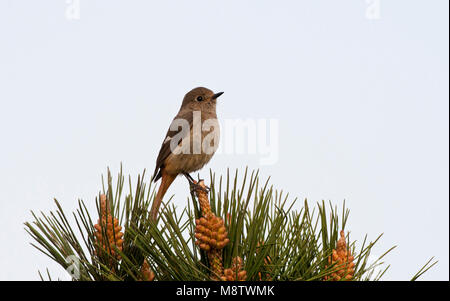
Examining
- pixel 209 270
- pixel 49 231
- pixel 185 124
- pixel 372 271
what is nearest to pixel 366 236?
pixel 372 271

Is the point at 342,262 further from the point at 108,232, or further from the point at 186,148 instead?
the point at 186,148

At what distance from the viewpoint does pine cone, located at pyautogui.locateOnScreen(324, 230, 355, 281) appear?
85.7 inches

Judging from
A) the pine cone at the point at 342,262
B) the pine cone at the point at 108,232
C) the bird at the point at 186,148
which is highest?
the bird at the point at 186,148

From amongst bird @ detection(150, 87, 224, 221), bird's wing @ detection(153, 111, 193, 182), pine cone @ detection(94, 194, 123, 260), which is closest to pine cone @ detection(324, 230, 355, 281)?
pine cone @ detection(94, 194, 123, 260)

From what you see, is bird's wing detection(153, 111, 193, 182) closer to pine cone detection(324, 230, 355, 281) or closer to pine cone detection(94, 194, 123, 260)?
pine cone detection(94, 194, 123, 260)

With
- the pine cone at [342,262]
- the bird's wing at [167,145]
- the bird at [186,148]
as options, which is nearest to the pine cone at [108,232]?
the pine cone at [342,262]

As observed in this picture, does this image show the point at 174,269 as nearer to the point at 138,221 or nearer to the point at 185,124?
the point at 138,221

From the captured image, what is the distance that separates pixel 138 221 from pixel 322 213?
862mm

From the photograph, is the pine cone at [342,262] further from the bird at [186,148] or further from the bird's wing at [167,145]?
the bird's wing at [167,145]

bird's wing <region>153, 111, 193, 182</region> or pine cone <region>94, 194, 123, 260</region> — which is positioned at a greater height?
bird's wing <region>153, 111, 193, 182</region>

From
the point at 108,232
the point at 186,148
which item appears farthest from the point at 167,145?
the point at 108,232

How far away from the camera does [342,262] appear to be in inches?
86.0

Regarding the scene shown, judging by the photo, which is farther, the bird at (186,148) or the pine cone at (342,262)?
the bird at (186,148)

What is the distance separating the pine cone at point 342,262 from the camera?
2.18 meters
